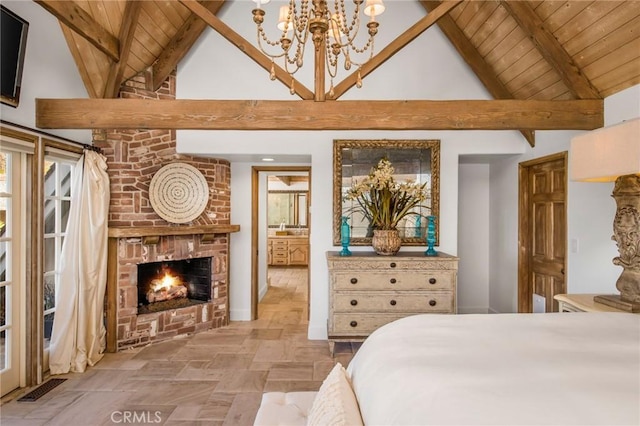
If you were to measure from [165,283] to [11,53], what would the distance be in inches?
106

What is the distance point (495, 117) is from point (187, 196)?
3.26 metres

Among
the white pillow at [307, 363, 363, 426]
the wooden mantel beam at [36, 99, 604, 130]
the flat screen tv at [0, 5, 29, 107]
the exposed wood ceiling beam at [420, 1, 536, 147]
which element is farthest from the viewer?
the exposed wood ceiling beam at [420, 1, 536, 147]

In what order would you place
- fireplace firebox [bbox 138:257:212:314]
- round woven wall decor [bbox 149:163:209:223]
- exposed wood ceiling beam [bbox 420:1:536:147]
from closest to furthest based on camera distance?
exposed wood ceiling beam [bbox 420:1:536:147], round woven wall decor [bbox 149:163:209:223], fireplace firebox [bbox 138:257:212:314]

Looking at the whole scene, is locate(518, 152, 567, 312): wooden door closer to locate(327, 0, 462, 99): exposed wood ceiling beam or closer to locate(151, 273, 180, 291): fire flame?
locate(327, 0, 462, 99): exposed wood ceiling beam

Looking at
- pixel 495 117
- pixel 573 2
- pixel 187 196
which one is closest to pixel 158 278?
pixel 187 196

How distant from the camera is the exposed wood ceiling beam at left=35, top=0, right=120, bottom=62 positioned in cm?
232

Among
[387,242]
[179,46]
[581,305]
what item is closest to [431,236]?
[387,242]

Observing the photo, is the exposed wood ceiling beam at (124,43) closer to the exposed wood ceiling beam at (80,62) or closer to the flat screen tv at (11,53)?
the exposed wood ceiling beam at (80,62)

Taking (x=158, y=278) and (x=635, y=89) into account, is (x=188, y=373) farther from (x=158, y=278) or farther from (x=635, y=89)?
(x=635, y=89)

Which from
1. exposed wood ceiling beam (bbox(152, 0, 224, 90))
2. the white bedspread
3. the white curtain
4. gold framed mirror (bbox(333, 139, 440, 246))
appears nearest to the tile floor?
the white curtain

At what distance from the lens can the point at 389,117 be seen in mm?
2898

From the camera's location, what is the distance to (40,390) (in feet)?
8.92

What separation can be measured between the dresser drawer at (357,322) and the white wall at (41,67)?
307 cm

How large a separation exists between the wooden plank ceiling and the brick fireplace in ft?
1.61
